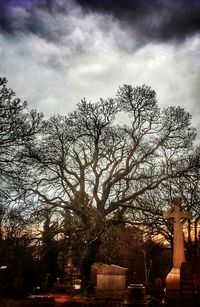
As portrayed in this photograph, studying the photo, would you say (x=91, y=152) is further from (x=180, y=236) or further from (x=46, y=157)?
(x=180, y=236)

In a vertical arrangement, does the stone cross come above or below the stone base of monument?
above

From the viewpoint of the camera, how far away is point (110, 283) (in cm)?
1834

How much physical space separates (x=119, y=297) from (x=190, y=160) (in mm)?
8686

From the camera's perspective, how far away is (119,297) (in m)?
17.9

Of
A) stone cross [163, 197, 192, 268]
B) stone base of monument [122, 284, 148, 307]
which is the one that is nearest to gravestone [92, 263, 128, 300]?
stone base of monument [122, 284, 148, 307]

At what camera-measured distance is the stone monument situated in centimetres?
1180

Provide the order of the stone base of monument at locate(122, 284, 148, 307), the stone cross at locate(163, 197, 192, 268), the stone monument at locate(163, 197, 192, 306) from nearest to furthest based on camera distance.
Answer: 1. the stone monument at locate(163, 197, 192, 306)
2. the stone base of monument at locate(122, 284, 148, 307)
3. the stone cross at locate(163, 197, 192, 268)

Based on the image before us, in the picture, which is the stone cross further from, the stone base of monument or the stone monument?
the stone base of monument

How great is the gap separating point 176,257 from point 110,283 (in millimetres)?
6157

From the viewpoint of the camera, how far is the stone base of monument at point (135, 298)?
42.4 feet

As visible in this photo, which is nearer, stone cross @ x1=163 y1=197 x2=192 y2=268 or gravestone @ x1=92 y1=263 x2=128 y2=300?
stone cross @ x1=163 y1=197 x2=192 y2=268

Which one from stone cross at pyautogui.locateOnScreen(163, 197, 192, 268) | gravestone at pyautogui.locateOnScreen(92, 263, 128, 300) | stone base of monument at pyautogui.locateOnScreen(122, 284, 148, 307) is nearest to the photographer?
stone base of monument at pyautogui.locateOnScreen(122, 284, 148, 307)

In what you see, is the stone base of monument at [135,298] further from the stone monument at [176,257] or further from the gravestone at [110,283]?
the gravestone at [110,283]

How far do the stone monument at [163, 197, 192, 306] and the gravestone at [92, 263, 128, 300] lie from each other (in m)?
5.76
